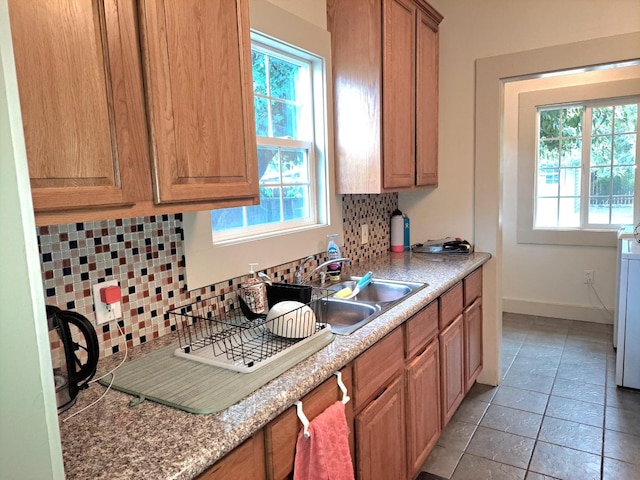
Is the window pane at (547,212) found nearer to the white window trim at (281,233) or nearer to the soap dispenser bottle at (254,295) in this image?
the white window trim at (281,233)

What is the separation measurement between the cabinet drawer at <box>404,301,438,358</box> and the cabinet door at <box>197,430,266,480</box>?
88 centimetres

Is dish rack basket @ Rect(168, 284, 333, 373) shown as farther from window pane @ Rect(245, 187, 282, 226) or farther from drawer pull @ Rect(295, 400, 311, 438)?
Answer: window pane @ Rect(245, 187, 282, 226)

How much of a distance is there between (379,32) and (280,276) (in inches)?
52.6

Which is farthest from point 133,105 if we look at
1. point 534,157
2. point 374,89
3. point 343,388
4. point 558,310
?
point 558,310

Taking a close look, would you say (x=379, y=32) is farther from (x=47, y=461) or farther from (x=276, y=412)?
(x=47, y=461)

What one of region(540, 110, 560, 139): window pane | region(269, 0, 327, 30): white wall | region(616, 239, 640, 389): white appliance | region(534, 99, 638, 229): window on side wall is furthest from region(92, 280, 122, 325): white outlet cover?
region(540, 110, 560, 139): window pane

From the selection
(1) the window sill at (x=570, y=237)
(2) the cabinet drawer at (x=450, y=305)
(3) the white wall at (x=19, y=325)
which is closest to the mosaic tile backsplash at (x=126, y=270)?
(3) the white wall at (x=19, y=325)

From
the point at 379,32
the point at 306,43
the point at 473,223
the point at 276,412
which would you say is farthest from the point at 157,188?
the point at 473,223

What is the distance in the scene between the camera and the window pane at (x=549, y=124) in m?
4.20

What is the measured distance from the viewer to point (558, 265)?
13.8 feet

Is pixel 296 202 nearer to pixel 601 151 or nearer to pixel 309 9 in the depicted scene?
pixel 309 9

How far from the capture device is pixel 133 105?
1049mm

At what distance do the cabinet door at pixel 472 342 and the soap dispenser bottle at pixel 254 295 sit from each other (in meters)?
1.36

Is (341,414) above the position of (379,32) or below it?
below
